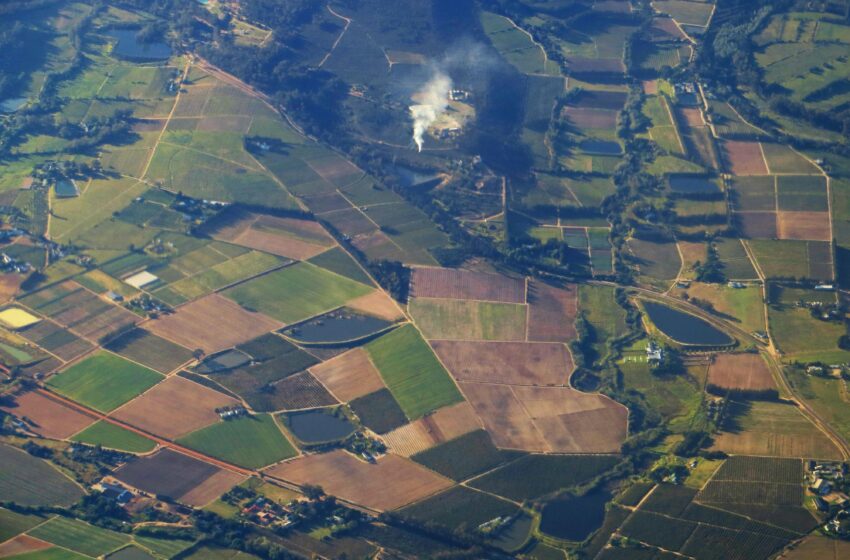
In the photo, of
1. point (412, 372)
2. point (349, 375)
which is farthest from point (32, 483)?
point (412, 372)

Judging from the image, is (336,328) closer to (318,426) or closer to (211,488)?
(318,426)

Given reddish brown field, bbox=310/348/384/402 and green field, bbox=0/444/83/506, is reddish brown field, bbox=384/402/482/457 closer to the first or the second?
reddish brown field, bbox=310/348/384/402

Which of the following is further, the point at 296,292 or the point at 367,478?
the point at 296,292

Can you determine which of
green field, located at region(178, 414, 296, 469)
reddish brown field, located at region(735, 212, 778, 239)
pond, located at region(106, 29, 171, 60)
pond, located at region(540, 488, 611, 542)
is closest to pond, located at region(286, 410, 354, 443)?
green field, located at region(178, 414, 296, 469)

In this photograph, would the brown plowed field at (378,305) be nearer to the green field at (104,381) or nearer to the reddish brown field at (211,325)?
the reddish brown field at (211,325)

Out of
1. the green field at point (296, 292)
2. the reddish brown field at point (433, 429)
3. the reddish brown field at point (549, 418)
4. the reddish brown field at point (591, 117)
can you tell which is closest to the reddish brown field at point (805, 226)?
the reddish brown field at point (591, 117)

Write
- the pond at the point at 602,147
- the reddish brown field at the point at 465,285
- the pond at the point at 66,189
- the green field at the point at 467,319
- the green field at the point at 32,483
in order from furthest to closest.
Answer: the pond at the point at 602,147 < the pond at the point at 66,189 < the reddish brown field at the point at 465,285 < the green field at the point at 467,319 < the green field at the point at 32,483

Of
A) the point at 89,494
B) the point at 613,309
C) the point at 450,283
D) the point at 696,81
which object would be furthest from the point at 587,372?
the point at 696,81

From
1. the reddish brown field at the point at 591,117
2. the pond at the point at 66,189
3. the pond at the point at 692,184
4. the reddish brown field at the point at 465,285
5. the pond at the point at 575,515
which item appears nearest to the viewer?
the pond at the point at 575,515
